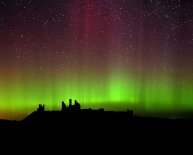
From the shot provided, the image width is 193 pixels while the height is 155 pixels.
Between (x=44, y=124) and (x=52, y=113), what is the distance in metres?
3.45

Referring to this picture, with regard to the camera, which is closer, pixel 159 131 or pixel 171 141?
pixel 171 141

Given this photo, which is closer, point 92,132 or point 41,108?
point 92,132

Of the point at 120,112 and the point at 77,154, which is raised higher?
the point at 120,112

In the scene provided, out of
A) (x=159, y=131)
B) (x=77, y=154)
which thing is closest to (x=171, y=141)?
(x=159, y=131)

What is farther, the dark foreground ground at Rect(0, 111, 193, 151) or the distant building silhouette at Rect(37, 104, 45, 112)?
the distant building silhouette at Rect(37, 104, 45, 112)

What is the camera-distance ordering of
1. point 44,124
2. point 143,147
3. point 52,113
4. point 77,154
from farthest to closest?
point 52,113
point 44,124
point 143,147
point 77,154

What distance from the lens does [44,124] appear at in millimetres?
26234

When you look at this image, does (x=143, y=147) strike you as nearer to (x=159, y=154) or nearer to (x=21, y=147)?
(x=159, y=154)

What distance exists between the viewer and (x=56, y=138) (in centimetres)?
2328

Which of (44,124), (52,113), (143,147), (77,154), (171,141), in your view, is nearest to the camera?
(77,154)

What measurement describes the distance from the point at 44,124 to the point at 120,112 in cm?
755

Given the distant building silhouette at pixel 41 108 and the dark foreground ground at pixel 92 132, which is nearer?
the dark foreground ground at pixel 92 132

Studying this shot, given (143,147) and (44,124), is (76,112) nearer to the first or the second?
(44,124)

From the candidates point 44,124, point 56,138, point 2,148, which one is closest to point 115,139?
point 56,138
